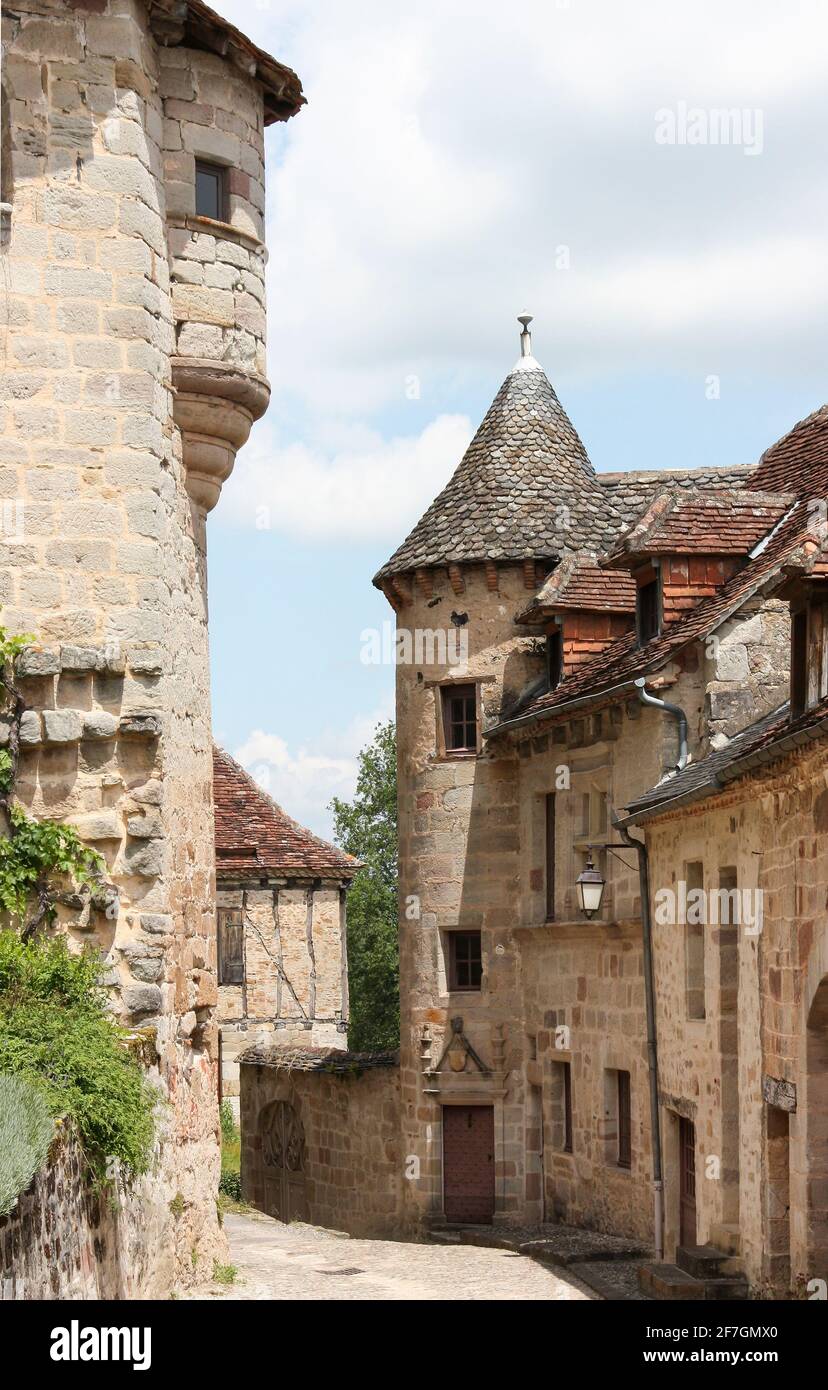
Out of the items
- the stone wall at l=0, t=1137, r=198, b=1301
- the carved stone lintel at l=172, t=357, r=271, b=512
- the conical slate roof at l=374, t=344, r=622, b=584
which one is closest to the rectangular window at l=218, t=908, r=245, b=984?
the conical slate roof at l=374, t=344, r=622, b=584

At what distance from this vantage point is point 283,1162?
28.1m

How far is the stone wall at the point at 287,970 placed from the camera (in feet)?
116

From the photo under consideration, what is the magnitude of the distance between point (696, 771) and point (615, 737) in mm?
2871

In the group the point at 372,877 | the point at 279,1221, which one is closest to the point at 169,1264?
the point at 279,1221

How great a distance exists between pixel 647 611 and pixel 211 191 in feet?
26.0

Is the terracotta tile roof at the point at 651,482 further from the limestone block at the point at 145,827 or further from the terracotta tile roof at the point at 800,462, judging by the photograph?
the limestone block at the point at 145,827

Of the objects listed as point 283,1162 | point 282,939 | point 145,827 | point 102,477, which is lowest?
point 283,1162

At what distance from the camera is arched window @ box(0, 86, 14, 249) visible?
13.3m

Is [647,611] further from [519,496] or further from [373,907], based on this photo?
[373,907]

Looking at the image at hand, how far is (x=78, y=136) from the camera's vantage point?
13.4 metres

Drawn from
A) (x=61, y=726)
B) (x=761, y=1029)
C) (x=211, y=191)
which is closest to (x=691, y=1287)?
(x=761, y=1029)

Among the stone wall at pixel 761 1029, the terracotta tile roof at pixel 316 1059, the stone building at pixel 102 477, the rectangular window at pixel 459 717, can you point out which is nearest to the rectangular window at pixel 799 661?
the stone wall at pixel 761 1029

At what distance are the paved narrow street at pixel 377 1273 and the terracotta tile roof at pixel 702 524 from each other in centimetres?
703
